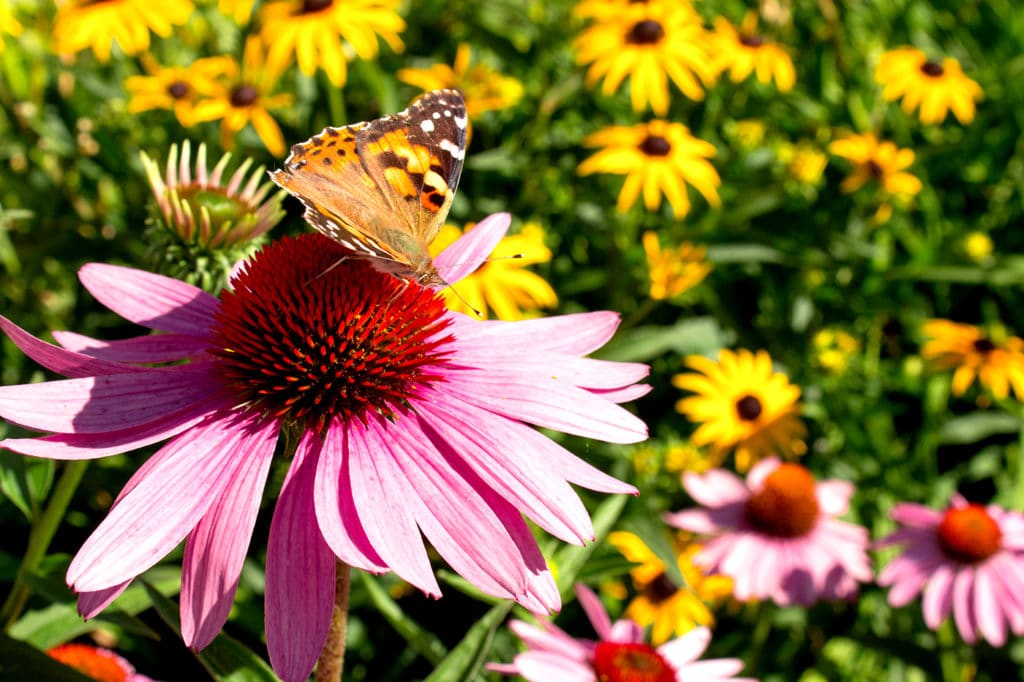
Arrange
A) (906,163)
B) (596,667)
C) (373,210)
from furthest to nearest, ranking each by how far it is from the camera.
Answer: (906,163)
(596,667)
(373,210)

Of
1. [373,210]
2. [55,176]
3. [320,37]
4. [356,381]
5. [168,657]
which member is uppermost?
[373,210]

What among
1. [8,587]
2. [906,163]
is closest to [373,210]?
[8,587]

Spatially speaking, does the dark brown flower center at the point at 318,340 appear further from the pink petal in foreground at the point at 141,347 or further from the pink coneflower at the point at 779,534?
the pink coneflower at the point at 779,534

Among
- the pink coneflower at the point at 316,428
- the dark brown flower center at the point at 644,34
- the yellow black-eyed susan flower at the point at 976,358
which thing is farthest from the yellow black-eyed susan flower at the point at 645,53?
the pink coneflower at the point at 316,428

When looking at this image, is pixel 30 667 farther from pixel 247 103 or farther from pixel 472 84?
pixel 472 84

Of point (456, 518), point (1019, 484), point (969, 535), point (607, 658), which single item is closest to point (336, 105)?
point (607, 658)

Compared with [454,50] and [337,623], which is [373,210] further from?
[454,50]

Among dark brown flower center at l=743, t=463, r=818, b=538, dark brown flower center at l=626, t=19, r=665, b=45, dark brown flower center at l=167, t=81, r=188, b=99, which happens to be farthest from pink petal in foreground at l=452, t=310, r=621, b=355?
dark brown flower center at l=626, t=19, r=665, b=45
